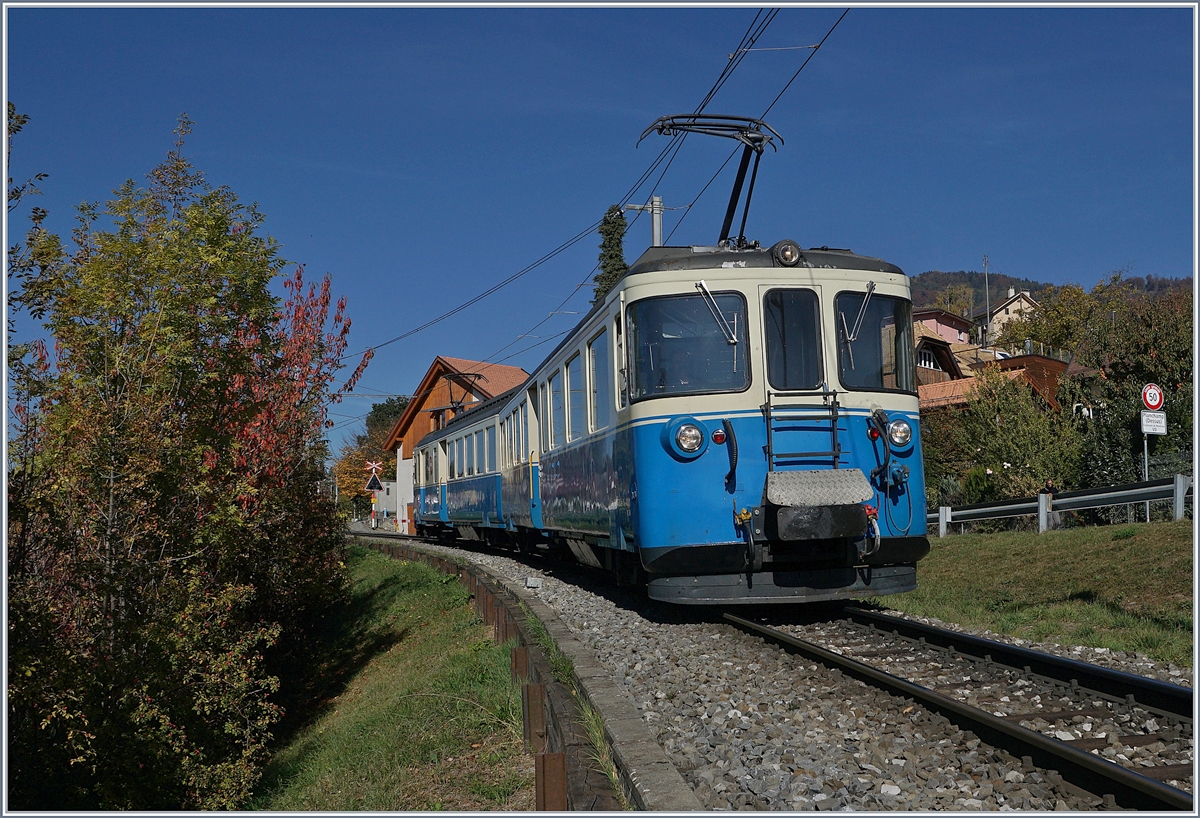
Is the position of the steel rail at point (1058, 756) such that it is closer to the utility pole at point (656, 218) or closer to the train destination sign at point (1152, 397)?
the train destination sign at point (1152, 397)

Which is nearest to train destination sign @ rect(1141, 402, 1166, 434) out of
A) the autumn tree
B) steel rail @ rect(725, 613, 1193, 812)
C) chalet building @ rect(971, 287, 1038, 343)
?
steel rail @ rect(725, 613, 1193, 812)

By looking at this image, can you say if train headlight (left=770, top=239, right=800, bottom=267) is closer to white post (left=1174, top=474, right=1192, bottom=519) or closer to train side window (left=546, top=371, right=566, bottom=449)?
train side window (left=546, top=371, right=566, bottom=449)

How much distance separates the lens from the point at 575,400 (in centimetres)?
1176

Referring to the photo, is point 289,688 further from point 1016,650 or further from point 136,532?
point 1016,650

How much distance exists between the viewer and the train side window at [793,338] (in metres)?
8.60

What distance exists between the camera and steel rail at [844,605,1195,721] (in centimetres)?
531

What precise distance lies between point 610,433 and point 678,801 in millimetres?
5712

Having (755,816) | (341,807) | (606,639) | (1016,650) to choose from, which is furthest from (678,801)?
(606,639)

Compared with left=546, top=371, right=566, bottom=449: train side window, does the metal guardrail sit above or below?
below

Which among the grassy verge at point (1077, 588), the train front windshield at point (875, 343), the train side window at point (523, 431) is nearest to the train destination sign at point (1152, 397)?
the grassy verge at point (1077, 588)

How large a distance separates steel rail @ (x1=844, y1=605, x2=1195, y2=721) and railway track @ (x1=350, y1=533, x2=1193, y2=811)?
0.01 m

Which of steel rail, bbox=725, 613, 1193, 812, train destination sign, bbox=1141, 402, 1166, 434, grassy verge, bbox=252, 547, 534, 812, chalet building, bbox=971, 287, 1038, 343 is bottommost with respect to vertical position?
grassy verge, bbox=252, 547, 534, 812

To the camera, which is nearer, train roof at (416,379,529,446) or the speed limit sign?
the speed limit sign

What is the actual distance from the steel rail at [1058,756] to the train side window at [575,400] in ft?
18.5
